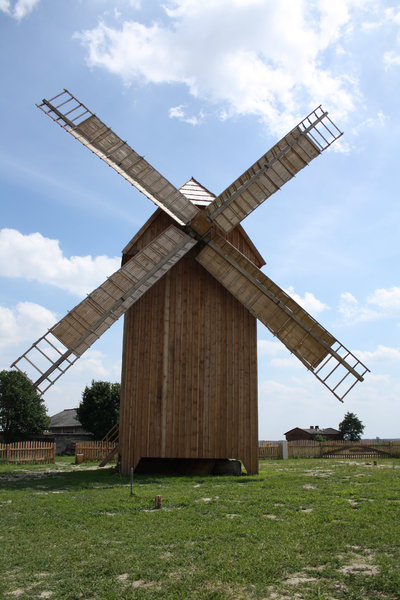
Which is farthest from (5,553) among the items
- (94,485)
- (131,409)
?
(131,409)

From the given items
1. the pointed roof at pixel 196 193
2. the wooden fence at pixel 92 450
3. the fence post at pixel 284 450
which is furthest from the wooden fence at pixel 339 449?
the pointed roof at pixel 196 193

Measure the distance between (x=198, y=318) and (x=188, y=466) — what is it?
15.4 feet

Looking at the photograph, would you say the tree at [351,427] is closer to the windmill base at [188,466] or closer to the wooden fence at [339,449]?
the wooden fence at [339,449]

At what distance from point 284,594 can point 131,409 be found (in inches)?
419

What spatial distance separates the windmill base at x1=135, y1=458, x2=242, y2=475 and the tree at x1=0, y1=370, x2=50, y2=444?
24.9m

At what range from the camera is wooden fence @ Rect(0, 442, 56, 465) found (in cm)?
2303

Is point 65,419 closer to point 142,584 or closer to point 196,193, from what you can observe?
point 196,193

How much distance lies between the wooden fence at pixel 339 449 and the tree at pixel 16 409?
2035cm

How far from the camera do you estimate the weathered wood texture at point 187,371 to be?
50.4 ft

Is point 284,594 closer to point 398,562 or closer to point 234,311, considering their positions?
point 398,562

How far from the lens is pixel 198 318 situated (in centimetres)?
1625

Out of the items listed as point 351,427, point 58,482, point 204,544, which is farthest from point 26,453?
point 351,427

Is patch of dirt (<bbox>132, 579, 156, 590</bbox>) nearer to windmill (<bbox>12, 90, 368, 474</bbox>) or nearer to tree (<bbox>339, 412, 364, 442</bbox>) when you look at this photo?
windmill (<bbox>12, 90, 368, 474</bbox>)

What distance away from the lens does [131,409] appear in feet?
50.6
